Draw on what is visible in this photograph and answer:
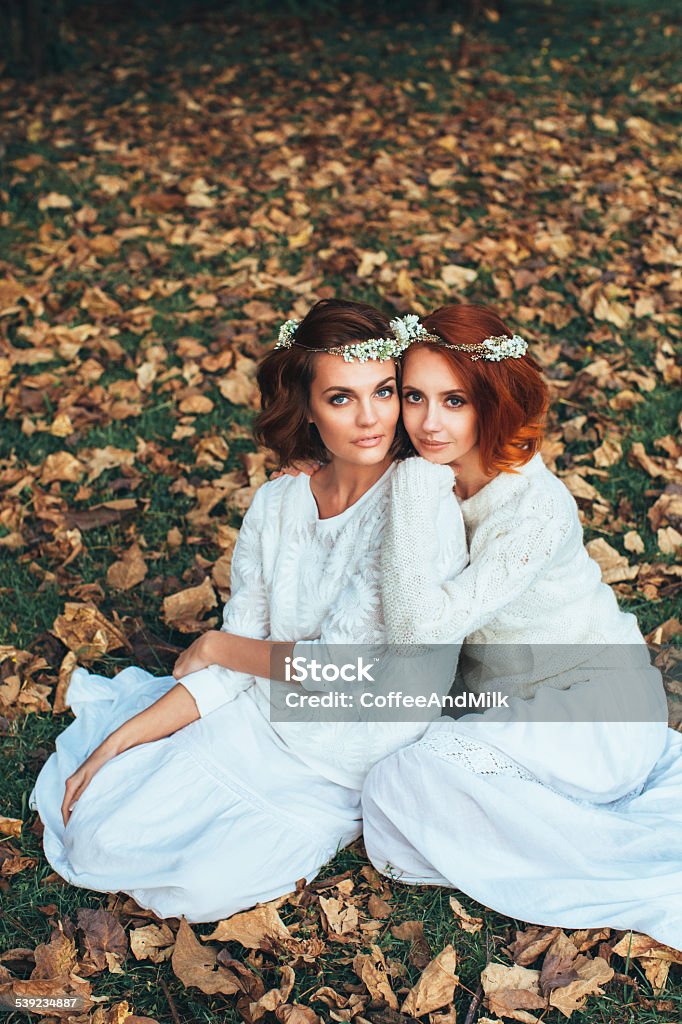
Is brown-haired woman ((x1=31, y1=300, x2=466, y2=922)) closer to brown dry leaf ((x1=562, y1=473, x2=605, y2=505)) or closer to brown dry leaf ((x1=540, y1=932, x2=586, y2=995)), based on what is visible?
brown dry leaf ((x1=540, y1=932, x2=586, y2=995))

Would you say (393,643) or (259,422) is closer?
(393,643)

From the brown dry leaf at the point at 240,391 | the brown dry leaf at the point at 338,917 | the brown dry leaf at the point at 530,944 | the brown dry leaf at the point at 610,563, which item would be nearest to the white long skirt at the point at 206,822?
the brown dry leaf at the point at 338,917

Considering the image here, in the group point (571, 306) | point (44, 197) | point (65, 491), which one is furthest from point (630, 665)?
point (44, 197)

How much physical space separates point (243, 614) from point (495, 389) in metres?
1.07

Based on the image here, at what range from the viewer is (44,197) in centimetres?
721

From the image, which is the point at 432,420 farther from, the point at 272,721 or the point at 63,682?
the point at 63,682

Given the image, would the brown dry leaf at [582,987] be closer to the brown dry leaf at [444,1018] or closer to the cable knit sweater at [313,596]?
the brown dry leaf at [444,1018]

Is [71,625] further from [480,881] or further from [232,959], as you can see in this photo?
[480,881]

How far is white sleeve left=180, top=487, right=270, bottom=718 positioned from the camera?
312 cm

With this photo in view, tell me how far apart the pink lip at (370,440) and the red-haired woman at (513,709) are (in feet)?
0.32

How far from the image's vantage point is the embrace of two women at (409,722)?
2.73 metres

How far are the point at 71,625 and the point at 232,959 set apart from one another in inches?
60.6

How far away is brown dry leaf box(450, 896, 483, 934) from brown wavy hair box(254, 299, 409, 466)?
131 centimetres

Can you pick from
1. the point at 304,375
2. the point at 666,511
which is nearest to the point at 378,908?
the point at 304,375
